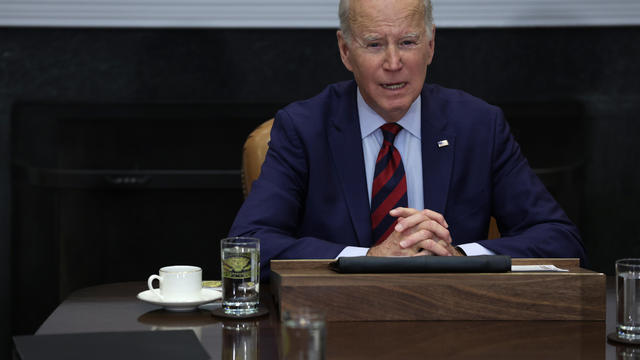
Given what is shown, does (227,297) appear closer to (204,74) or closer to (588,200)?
(204,74)

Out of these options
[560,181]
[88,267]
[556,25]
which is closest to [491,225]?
[560,181]

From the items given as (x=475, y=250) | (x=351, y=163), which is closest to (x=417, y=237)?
(x=475, y=250)

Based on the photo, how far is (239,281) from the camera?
1.44 meters

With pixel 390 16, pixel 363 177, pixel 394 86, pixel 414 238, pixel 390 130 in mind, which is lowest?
pixel 414 238

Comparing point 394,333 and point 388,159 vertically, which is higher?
point 388,159

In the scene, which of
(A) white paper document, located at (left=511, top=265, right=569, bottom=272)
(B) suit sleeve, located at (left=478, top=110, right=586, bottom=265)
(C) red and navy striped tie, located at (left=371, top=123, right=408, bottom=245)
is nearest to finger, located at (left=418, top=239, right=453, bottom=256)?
(B) suit sleeve, located at (left=478, top=110, right=586, bottom=265)

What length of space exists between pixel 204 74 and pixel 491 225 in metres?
1.57

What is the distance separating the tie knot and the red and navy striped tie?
6cm

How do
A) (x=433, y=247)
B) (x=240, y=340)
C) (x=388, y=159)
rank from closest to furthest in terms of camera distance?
(x=240, y=340) < (x=433, y=247) < (x=388, y=159)

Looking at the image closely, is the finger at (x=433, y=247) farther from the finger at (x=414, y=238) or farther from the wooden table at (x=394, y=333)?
the wooden table at (x=394, y=333)

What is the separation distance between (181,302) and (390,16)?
103 centimetres

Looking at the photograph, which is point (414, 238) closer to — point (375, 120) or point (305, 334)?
point (375, 120)

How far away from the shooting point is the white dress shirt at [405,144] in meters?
2.20

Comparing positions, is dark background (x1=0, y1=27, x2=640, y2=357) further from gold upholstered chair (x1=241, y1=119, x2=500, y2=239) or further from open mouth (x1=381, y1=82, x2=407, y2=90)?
open mouth (x1=381, y1=82, x2=407, y2=90)
